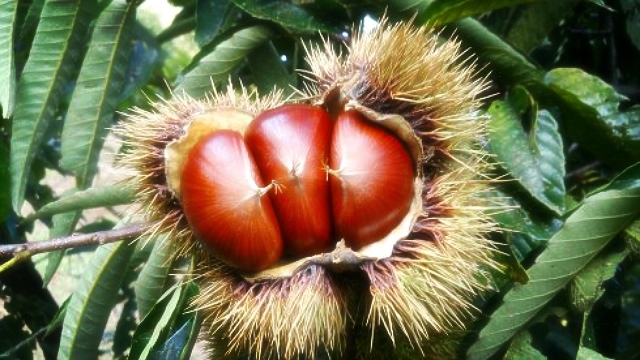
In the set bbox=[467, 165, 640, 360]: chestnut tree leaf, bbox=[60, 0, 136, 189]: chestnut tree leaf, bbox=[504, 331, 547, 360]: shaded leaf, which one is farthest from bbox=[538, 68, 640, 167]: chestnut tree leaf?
bbox=[60, 0, 136, 189]: chestnut tree leaf

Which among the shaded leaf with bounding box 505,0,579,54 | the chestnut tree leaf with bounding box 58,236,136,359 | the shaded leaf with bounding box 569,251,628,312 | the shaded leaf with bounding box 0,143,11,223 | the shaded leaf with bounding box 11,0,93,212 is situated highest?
the shaded leaf with bounding box 505,0,579,54

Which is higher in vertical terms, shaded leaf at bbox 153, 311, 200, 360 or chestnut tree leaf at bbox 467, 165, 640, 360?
chestnut tree leaf at bbox 467, 165, 640, 360

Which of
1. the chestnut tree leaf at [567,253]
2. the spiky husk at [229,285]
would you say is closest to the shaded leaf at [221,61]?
the spiky husk at [229,285]

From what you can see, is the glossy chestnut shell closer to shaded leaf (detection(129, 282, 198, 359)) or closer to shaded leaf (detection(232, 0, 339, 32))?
shaded leaf (detection(129, 282, 198, 359))

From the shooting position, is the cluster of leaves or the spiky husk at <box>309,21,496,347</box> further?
the cluster of leaves

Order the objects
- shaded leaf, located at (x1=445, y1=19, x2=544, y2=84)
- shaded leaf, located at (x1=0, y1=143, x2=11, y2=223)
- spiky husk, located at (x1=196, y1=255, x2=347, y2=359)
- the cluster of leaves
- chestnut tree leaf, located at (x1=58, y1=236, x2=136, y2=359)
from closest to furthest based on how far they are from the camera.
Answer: spiky husk, located at (x1=196, y1=255, x2=347, y2=359)
the cluster of leaves
shaded leaf, located at (x1=445, y1=19, x2=544, y2=84)
chestnut tree leaf, located at (x1=58, y1=236, x2=136, y2=359)
shaded leaf, located at (x1=0, y1=143, x2=11, y2=223)

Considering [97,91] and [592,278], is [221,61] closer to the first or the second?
[97,91]

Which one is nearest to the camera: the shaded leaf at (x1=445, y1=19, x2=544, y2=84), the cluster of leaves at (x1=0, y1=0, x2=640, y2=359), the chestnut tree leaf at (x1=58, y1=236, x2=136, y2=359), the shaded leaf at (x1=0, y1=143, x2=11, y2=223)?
the cluster of leaves at (x1=0, y1=0, x2=640, y2=359)

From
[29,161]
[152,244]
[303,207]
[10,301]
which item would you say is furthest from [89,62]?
[10,301]
